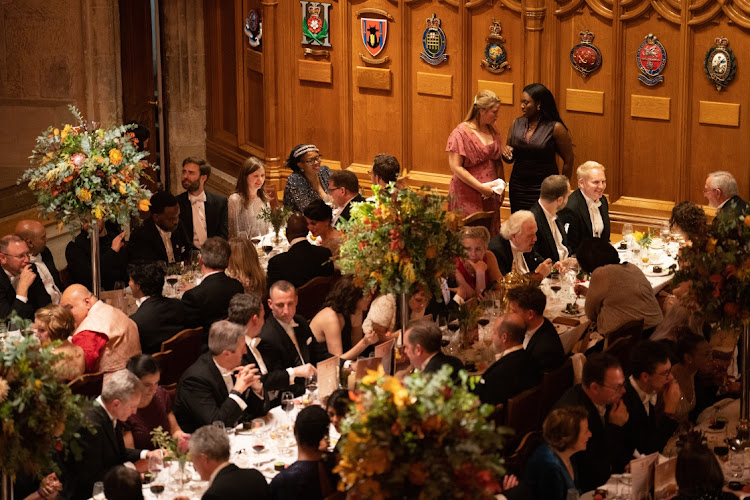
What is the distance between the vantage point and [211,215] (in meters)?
10.5

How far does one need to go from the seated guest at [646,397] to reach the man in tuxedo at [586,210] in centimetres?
333

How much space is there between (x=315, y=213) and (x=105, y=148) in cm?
166

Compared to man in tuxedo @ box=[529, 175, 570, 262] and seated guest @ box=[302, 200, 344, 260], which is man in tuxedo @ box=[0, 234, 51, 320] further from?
man in tuxedo @ box=[529, 175, 570, 262]

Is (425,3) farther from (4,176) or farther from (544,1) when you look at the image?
(4,176)

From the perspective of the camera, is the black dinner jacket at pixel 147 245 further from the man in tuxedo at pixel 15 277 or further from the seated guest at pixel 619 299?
the seated guest at pixel 619 299

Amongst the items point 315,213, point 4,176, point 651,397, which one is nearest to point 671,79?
point 315,213

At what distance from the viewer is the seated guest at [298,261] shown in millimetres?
9242

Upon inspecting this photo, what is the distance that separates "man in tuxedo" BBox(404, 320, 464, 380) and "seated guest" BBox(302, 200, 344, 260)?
98.4 inches

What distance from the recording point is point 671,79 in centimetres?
1177

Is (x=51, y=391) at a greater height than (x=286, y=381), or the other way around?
(x=51, y=391)

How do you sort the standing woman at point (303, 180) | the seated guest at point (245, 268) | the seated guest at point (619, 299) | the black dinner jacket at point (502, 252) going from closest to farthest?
the seated guest at point (619, 299) < the seated guest at point (245, 268) < the black dinner jacket at point (502, 252) < the standing woman at point (303, 180)

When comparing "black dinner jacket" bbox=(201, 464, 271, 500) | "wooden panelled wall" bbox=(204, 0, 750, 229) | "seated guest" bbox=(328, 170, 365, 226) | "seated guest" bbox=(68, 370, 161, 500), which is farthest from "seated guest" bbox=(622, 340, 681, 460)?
"wooden panelled wall" bbox=(204, 0, 750, 229)

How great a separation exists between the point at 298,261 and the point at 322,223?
519 millimetres

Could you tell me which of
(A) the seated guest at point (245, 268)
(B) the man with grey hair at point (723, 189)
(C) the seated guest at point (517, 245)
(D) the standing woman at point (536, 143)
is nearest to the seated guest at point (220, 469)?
(A) the seated guest at point (245, 268)
